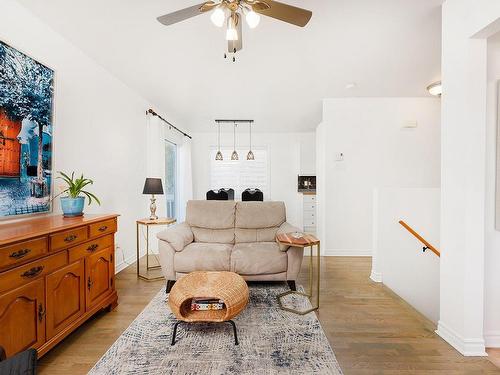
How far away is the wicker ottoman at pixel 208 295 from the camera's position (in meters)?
1.82

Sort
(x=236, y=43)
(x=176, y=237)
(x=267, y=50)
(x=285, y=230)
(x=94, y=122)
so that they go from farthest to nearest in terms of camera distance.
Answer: (x=285, y=230) < (x=94, y=122) < (x=176, y=237) < (x=267, y=50) < (x=236, y=43)

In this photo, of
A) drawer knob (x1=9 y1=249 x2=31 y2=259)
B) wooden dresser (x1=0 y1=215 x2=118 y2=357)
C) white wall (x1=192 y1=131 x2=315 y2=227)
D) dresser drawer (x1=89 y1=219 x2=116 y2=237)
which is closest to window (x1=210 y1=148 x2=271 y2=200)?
white wall (x1=192 y1=131 x2=315 y2=227)

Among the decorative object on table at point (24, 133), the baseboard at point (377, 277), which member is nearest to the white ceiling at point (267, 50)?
the decorative object on table at point (24, 133)

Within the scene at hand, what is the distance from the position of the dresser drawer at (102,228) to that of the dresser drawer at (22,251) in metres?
0.45

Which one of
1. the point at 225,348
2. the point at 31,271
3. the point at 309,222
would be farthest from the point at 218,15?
the point at 309,222

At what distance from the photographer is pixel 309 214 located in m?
6.10

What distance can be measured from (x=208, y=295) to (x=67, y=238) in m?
1.10

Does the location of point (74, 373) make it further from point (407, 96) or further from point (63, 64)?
point (407, 96)

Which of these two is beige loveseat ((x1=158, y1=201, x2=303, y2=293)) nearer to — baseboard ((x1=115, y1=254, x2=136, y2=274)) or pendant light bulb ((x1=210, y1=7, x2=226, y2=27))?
baseboard ((x1=115, y1=254, x2=136, y2=274))

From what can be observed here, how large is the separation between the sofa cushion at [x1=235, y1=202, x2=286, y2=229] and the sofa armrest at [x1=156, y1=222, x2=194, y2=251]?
0.68 m

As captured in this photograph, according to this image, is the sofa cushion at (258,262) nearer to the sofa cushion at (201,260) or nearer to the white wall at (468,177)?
the sofa cushion at (201,260)

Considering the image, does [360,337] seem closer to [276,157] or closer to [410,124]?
[410,124]

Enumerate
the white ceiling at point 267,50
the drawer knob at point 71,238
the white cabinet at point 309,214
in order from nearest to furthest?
1. the drawer knob at point 71,238
2. the white ceiling at point 267,50
3. the white cabinet at point 309,214

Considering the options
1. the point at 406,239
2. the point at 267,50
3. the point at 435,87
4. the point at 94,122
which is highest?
the point at 267,50
